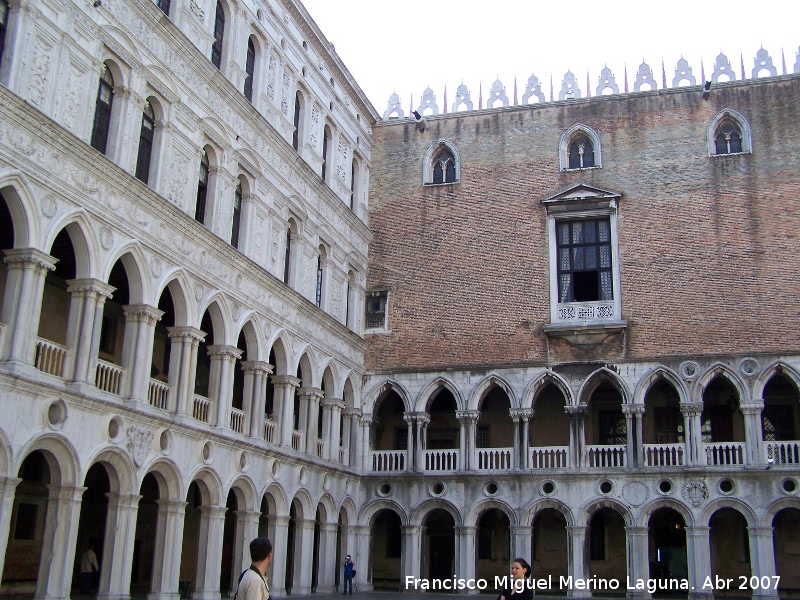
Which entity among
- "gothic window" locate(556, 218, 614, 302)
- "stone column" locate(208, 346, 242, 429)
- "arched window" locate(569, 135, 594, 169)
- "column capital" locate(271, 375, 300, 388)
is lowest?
"stone column" locate(208, 346, 242, 429)

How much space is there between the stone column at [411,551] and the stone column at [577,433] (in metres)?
4.26

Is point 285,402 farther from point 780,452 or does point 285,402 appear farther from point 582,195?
point 780,452

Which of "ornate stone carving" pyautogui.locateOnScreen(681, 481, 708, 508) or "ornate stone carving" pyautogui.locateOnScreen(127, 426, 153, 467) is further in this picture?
"ornate stone carving" pyautogui.locateOnScreen(681, 481, 708, 508)

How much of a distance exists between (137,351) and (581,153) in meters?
14.6

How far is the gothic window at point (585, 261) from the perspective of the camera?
2477cm

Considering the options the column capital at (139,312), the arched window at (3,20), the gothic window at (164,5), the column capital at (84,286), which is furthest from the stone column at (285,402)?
the arched window at (3,20)

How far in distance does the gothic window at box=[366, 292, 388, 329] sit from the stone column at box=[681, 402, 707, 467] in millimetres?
8093

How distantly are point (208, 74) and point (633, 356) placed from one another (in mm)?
12270

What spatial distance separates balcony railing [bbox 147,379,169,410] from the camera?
16.6 m

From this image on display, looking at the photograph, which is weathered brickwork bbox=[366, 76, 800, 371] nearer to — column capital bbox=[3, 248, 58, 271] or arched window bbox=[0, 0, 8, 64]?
column capital bbox=[3, 248, 58, 271]

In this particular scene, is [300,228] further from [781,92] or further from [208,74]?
[781,92]

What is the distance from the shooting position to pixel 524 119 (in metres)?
26.7

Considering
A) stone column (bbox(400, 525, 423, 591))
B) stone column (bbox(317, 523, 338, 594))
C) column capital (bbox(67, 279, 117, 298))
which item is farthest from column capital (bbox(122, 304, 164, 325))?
stone column (bbox(400, 525, 423, 591))

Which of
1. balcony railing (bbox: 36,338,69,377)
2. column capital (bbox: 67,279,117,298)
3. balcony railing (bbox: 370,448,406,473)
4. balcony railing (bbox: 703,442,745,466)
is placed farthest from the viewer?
balcony railing (bbox: 370,448,406,473)
